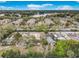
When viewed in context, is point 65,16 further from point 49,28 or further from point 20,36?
point 20,36

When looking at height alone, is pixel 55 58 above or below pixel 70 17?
below

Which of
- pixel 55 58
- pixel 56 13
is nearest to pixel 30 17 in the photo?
pixel 56 13

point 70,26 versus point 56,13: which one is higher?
point 56,13

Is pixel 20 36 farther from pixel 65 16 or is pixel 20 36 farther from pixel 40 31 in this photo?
pixel 65 16

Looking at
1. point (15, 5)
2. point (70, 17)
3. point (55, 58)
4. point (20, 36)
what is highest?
point (15, 5)

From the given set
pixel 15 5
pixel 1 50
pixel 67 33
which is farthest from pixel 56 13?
pixel 1 50
